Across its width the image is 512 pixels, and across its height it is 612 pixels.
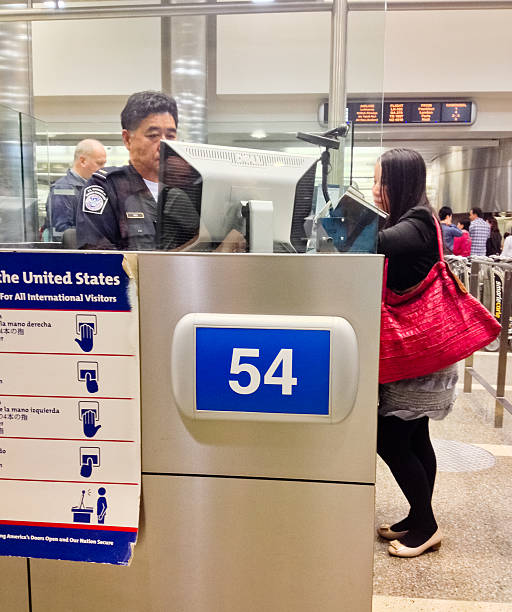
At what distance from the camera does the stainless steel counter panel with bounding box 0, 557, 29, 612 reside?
3.53 ft

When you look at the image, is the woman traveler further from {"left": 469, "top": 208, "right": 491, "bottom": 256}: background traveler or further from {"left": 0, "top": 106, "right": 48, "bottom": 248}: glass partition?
{"left": 469, "top": 208, "right": 491, "bottom": 256}: background traveler

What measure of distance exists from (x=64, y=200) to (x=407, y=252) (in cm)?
118

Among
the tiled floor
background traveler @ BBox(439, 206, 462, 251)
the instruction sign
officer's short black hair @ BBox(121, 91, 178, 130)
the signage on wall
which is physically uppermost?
the signage on wall

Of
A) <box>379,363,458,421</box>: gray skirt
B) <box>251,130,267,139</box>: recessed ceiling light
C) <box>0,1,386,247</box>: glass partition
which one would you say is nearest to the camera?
<box>251,130,267,139</box>: recessed ceiling light

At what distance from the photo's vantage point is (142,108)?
61.6 inches

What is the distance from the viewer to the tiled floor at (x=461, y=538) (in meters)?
1.70

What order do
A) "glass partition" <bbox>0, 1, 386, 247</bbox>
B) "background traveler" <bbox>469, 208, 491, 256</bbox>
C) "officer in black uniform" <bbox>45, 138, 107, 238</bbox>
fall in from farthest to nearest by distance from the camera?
1. "background traveler" <bbox>469, 208, 491, 256</bbox>
2. "glass partition" <bbox>0, 1, 386, 247</bbox>
3. "officer in black uniform" <bbox>45, 138, 107, 238</bbox>

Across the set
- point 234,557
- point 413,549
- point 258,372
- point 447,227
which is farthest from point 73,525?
point 447,227

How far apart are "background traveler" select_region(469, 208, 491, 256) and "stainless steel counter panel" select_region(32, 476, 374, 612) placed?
22.0ft

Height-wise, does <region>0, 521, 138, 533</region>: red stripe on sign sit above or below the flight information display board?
→ below

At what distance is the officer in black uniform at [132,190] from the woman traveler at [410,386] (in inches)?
28.2

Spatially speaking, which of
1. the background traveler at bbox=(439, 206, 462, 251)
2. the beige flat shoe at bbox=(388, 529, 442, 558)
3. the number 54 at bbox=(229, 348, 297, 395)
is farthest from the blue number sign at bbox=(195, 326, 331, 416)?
the background traveler at bbox=(439, 206, 462, 251)

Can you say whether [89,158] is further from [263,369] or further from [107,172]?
[263,369]

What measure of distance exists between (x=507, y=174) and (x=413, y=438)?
698cm
